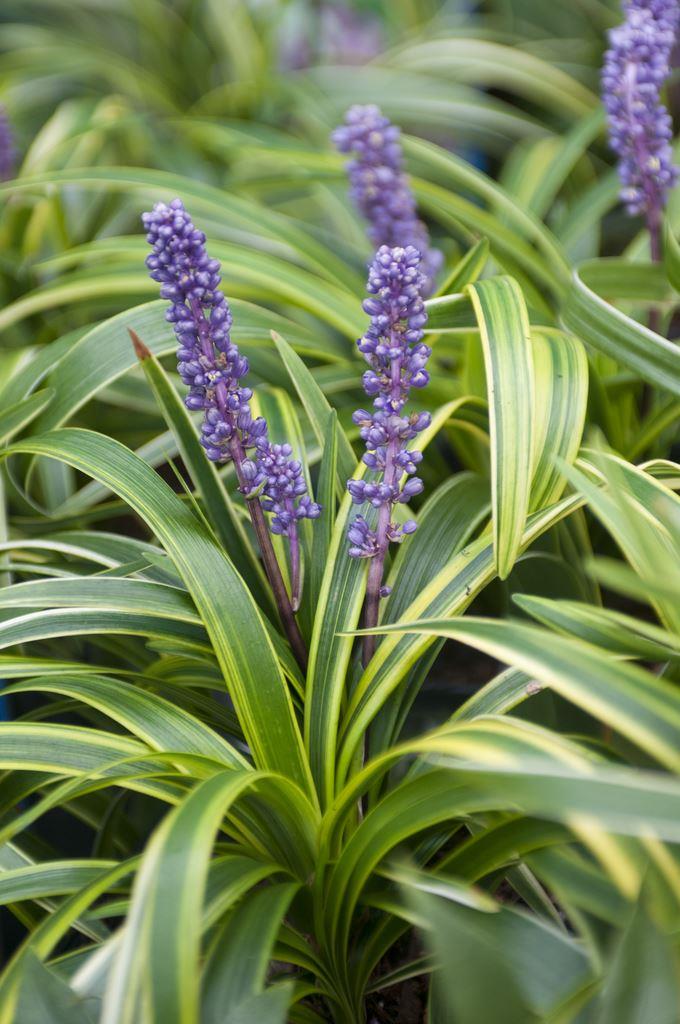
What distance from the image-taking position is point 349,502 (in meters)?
0.77

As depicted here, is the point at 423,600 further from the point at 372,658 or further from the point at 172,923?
the point at 172,923

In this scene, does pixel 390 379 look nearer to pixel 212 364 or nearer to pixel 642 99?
pixel 212 364

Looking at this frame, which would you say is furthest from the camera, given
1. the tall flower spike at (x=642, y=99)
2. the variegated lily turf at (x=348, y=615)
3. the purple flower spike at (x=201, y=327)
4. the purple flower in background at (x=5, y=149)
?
the purple flower in background at (x=5, y=149)

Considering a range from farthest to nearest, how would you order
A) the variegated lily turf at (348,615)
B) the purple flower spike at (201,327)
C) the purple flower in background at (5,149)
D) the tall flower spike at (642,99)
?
the purple flower in background at (5,149), the tall flower spike at (642,99), the purple flower spike at (201,327), the variegated lily turf at (348,615)

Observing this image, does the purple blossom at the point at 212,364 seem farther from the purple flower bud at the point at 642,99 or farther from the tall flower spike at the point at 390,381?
the purple flower bud at the point at 642,99

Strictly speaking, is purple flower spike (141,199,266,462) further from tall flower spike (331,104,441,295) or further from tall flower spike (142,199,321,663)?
tall flower spike (331,104,441,295)

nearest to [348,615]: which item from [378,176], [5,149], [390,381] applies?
[390,381]

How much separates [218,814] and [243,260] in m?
0.76

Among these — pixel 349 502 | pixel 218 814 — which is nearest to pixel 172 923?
pixel 218 814

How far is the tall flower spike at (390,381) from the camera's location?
646mm

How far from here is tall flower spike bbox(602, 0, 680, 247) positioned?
0.94m

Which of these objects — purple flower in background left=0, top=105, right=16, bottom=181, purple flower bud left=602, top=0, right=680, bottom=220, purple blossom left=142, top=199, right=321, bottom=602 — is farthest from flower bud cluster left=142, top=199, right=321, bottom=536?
purple flower in background left=0, top=105, right=16, bottom=181

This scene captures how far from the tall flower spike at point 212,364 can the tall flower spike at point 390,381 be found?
6 centimetres

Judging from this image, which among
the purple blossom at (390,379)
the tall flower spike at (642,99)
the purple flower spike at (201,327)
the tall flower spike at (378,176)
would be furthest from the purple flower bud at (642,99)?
the purple flower spike at (201,327)
